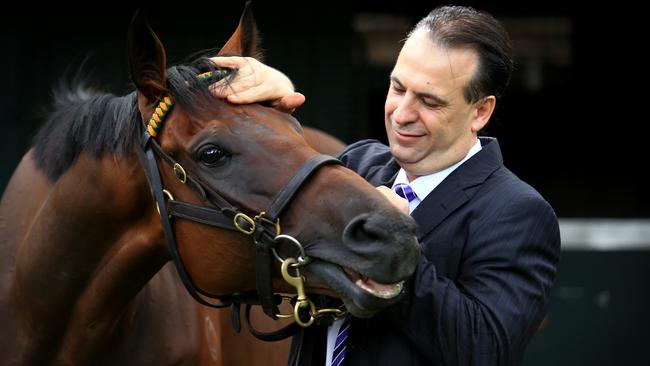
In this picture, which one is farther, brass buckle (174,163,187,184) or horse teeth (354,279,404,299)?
brass buckle (174,163,187,184)

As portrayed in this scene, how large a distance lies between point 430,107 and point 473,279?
17.3 inches

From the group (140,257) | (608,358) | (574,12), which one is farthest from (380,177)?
(574,12)

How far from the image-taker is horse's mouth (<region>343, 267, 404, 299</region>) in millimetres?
1990

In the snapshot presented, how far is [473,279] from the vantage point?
214cm

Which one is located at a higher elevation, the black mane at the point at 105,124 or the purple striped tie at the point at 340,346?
the black mane at the point at 105,124

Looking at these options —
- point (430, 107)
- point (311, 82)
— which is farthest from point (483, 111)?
point (311, 82)

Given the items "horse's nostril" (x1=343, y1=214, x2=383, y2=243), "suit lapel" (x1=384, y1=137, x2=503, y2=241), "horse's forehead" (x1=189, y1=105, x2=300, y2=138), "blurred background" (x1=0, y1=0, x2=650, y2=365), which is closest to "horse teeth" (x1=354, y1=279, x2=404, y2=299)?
"horse's nostril" (x1=343, y1=214, x2=383, y2=243)

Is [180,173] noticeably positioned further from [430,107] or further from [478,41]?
[478,41]

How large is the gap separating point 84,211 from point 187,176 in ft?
1.30

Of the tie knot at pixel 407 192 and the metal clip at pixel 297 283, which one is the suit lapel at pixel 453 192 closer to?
the tie knot at pixel 407 192

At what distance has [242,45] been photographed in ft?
8.80

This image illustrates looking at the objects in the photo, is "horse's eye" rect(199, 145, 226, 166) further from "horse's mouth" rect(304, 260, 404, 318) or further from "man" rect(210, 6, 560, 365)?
"horse's mouth" rect(304, 260, 404, 318)

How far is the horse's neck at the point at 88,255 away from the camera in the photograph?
243cm

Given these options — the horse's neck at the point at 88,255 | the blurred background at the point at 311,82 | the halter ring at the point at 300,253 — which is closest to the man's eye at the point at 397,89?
the halter ring at the point at 300,253
